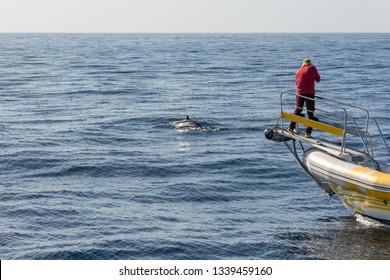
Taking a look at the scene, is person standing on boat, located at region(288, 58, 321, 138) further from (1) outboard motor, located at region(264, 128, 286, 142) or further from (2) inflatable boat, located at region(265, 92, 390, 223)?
(1) outboard motor, located at region(264, 128, 286, 142)

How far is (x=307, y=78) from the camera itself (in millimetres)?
19609

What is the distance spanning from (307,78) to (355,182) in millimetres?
3049

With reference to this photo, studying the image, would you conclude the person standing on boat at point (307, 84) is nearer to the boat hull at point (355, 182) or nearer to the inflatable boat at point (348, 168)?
the inflatable boat at point (348, 168)

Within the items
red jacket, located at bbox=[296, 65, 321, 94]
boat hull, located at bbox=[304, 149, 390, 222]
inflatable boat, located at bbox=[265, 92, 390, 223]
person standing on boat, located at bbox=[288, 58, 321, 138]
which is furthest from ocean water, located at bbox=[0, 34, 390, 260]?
red jacket, located at bbox=[296, 65, 321, 94]

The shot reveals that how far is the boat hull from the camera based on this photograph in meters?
18.1

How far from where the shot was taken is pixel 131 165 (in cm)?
2914

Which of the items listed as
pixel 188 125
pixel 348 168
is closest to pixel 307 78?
pixel 348 168

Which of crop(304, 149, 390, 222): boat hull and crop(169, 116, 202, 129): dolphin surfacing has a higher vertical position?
crop(304, 149, 390, 222): boat hull

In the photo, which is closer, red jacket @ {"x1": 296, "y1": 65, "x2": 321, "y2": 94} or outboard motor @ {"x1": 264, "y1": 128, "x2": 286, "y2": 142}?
red jacket @ {"x1": 296, "y1": 65, "x2": 321, "y2": 94}

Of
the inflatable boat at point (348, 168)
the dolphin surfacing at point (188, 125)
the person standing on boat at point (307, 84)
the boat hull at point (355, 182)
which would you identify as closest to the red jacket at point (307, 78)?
the person standing on boat at point (307, 84)

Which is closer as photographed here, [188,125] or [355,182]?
[355,182]

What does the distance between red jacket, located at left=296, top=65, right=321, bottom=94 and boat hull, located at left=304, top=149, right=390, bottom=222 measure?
1696 mm

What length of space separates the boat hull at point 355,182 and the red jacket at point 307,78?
1.70 meters

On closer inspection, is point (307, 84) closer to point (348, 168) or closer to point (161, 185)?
point (348, 168)
